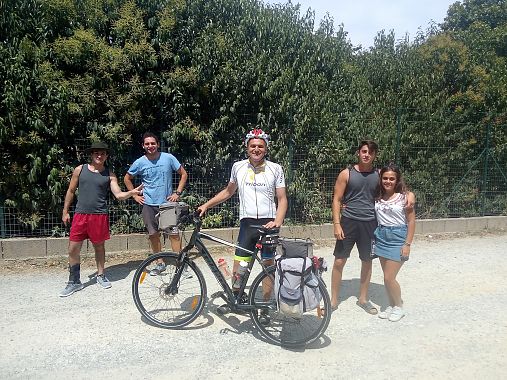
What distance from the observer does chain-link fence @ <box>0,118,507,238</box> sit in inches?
268

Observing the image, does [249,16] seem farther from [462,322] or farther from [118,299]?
[462,322]

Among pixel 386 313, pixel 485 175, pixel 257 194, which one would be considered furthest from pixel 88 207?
pixel 485 175

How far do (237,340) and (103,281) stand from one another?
7.10ft

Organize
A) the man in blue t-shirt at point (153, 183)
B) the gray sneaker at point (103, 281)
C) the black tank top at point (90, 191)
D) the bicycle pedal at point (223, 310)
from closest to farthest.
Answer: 1. the bicycle pedal at point (223, 310)
2. the black tank top at point (90, 191)
3. the gray sneaker at point (103, 281)
4. the man in blue t-shirt at point (153, 183)

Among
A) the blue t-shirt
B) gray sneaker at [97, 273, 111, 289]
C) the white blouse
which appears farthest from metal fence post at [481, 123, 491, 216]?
gray sneaker at [97, 273, 111, 289]

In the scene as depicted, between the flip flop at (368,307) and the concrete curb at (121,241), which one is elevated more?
the concrete curb at (121,241)

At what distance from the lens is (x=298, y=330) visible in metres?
3.85

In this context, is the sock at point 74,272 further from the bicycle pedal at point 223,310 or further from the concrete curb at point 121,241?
the bicycle pedal at point 223,310

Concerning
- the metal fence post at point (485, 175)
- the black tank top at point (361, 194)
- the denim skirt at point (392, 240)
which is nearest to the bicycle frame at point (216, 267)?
the black tank top at point (361, 194)

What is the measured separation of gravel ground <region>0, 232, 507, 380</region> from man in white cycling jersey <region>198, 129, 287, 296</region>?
785 mm

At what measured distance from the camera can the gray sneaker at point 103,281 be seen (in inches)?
199

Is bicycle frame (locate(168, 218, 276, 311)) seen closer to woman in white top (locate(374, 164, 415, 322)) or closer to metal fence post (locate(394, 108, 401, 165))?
woman in white top (locate(374, 164, 415, 322))

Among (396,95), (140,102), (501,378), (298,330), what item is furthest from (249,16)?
(501,378)

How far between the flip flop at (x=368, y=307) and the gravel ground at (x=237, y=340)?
68 millimetres
